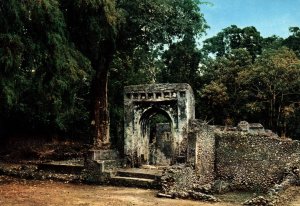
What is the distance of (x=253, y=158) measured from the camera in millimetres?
19875

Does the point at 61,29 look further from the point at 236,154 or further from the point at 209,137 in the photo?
the point at 236,154

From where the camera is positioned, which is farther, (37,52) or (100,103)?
(100,103)

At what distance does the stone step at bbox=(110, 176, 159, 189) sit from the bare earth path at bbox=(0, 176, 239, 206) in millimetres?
492

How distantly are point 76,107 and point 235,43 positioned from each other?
2668 cm

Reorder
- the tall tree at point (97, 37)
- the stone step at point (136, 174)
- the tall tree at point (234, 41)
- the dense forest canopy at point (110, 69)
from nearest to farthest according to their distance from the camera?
the dense forest canopy at point (110, 69), the stone step at point (136, 174), the tall tree at point (97, 37), the tall tree at point (234, 41)

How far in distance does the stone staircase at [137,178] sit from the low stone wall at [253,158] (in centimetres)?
452

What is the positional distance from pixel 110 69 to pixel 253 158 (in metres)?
12.4

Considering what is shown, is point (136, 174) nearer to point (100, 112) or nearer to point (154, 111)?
point (154, 111)

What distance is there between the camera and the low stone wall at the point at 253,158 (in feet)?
63.2

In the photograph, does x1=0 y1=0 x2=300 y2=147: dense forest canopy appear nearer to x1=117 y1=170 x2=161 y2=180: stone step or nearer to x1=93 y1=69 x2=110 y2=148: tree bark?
x1=93 y1=69 x2=110 y2=148: tree bark

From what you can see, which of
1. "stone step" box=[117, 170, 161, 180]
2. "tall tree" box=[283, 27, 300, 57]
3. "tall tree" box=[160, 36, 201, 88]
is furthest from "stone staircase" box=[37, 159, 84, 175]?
"tall tree" box=[283, 27, 300, 57]

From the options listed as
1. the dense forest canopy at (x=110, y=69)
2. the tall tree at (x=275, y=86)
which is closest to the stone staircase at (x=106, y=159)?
the dense forest canopy at (x=110, y=69)

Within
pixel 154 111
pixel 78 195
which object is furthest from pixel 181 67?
pixel 78 195

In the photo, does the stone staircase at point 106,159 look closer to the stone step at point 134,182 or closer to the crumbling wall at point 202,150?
the stone step at point 134,182
